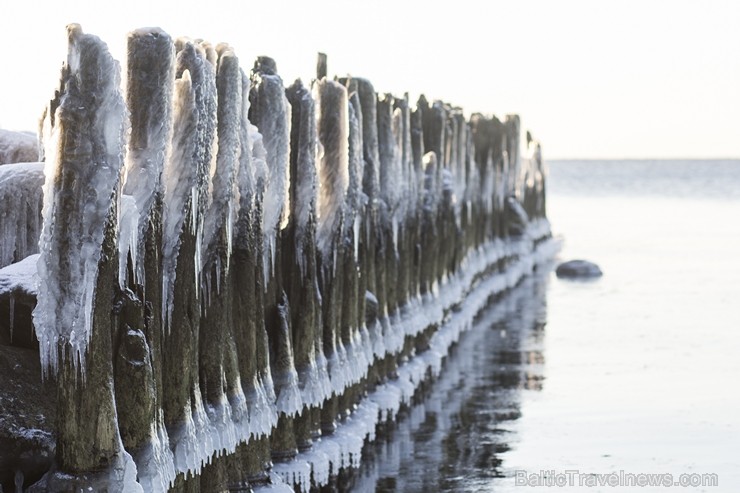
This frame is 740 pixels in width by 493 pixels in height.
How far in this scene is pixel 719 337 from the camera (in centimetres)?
1998

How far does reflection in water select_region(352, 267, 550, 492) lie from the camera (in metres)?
11.4

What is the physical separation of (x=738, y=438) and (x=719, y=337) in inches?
292

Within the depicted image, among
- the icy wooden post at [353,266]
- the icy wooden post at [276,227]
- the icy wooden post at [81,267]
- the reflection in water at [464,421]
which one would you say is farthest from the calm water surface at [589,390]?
the icy wooden post at [81,267]

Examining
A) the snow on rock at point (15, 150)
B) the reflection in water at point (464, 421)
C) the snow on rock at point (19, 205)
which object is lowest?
the reflection in water at point (464, 421)

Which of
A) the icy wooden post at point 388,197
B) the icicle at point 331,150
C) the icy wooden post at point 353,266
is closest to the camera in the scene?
the icicle at point 331,150

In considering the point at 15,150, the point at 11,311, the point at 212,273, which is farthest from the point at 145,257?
the point at 15,150

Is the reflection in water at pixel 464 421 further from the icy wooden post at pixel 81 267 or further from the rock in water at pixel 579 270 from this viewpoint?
the rock in water at pixel 579 270

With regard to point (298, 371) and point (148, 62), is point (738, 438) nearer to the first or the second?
point (298, 371)

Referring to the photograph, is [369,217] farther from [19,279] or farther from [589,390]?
[19,279]

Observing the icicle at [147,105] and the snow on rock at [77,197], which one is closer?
the snow on rock at [77,197]

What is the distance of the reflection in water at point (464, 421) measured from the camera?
11.4 m

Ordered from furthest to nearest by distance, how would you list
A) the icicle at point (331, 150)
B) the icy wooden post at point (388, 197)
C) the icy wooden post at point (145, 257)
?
the icy wooden post at point (388, 197), the icicle at point (331, 150), the icy wooden post at point (145, 257)

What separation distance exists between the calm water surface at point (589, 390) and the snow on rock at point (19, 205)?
367 cm

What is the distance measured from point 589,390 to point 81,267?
10.0 meters
